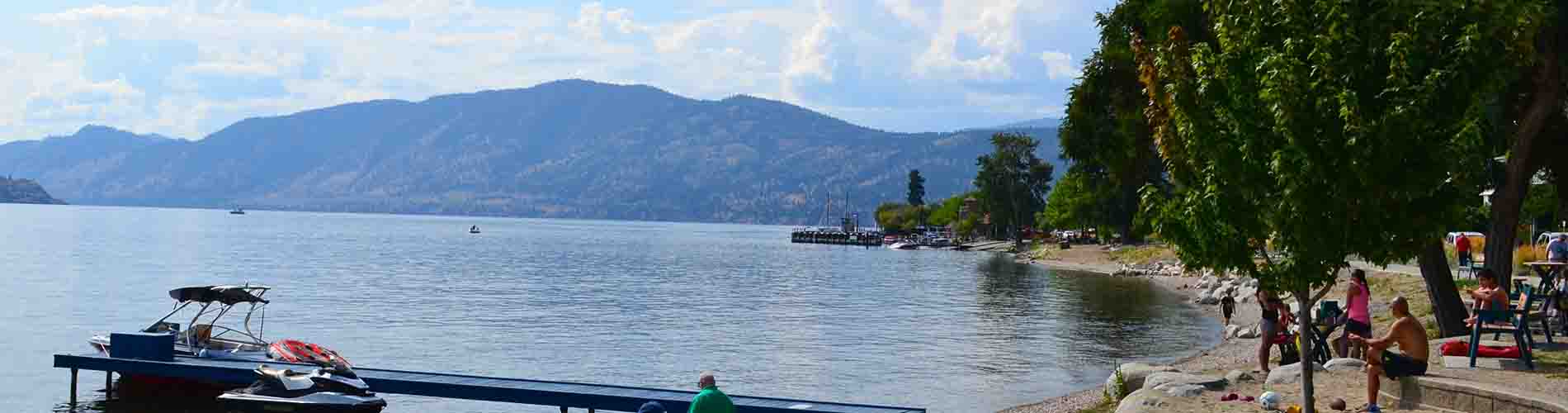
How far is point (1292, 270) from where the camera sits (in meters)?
13.5

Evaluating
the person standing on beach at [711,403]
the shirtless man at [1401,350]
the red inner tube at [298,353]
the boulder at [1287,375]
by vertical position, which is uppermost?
the shirtless man at [1401,350]

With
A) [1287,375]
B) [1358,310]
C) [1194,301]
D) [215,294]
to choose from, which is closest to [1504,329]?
[1287,375]

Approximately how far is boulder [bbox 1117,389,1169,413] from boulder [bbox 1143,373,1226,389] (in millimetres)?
602

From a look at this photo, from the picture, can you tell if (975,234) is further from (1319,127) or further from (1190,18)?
(1319,127)

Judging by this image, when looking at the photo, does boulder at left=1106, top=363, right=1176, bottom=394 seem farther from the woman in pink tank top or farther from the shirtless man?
the shirtless man

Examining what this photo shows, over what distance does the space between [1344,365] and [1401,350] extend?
3178 mm

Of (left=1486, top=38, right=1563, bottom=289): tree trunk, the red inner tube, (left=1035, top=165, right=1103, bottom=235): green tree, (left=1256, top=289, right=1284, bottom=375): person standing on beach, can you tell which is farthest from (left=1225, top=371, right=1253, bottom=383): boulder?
(left=1035, top=165, right=1103, bottom=235): green tree

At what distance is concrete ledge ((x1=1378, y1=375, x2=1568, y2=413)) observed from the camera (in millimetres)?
14547

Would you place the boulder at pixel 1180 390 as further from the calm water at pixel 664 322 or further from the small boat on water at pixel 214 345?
the small boat on water at pixel 214 345

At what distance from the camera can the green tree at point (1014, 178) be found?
161212mm

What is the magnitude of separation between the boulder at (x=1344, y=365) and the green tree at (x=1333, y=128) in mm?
5866

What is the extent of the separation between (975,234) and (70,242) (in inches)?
4473

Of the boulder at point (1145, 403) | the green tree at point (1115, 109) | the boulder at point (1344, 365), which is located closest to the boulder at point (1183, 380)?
the boulder at point (1145, 403)

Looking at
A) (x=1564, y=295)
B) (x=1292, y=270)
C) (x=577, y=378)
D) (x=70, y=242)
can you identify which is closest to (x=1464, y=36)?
(x=1292, y=270)
